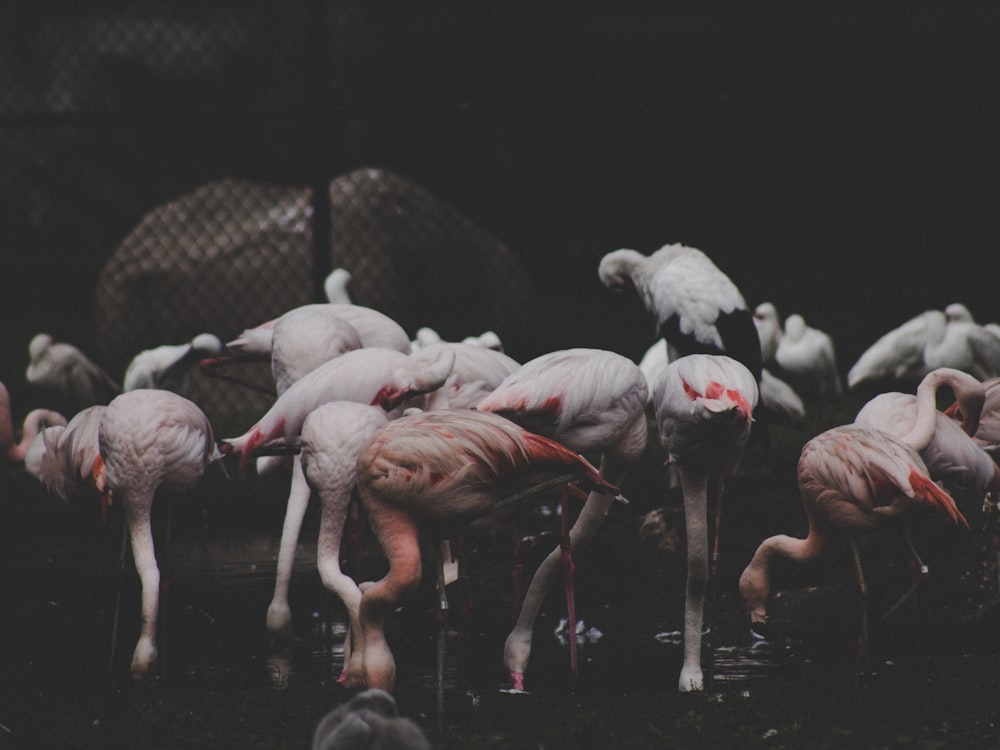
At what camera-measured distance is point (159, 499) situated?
4723 millimetres

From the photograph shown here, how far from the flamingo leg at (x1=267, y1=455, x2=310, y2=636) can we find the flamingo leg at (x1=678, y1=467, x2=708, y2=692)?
1.13 metres

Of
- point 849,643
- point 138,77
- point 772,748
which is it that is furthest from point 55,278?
point 772,748

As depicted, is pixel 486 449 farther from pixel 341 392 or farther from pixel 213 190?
pixel 213 190

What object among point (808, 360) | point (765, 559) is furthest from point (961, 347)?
point (765, 559)

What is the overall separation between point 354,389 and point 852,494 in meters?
1.50

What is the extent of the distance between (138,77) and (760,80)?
4.97 meters

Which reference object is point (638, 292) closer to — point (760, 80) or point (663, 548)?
point (663, 548)

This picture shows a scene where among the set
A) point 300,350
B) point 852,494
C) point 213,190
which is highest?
point 213,190

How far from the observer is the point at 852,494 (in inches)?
160

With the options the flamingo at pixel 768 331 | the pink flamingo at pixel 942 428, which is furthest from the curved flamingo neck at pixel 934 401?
the flamingo at pixel 768 331

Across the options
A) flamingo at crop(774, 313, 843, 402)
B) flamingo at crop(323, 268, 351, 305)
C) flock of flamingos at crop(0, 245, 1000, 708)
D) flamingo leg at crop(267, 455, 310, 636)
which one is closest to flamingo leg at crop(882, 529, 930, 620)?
flock of flamingos at crop(0, 245, 1000, 708)

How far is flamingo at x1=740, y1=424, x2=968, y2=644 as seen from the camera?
4.01 metres

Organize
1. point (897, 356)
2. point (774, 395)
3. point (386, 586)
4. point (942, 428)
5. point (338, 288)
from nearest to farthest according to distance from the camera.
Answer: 1. point (386, 586)
2. point (942, 428)
3. point (338, 288)
4. point (774, 395)
5. point (897, 356)

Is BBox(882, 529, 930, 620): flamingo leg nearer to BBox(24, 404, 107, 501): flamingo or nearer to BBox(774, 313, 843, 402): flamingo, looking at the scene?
A: BBox(24, 404, 107, 501): flamingo
